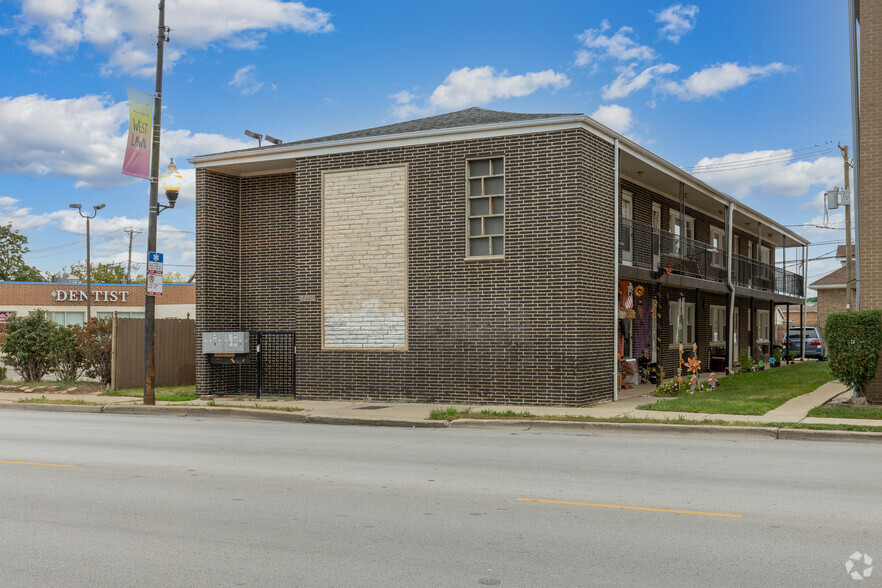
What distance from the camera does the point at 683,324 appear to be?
27062mm

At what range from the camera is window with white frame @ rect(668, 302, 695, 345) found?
87.8 feet

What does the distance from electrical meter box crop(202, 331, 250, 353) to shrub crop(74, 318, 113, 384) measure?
387 cm

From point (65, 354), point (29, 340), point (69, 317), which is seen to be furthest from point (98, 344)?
point (69, 317)

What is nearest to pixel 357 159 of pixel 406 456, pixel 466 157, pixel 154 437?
pixel 466 157

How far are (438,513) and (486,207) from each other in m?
11.4

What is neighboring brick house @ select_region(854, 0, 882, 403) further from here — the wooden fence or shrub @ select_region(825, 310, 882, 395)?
the wooden fence

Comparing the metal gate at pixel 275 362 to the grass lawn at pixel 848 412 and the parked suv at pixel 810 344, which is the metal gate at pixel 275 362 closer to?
the grass lawn at pixel 848 412

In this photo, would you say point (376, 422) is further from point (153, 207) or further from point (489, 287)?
point (153, 207)

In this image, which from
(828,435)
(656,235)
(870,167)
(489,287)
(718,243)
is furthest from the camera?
(718,243)

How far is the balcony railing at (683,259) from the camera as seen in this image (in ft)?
71.0

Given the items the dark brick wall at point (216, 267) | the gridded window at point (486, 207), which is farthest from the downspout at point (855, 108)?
the dark brick wall at point (216, 267)

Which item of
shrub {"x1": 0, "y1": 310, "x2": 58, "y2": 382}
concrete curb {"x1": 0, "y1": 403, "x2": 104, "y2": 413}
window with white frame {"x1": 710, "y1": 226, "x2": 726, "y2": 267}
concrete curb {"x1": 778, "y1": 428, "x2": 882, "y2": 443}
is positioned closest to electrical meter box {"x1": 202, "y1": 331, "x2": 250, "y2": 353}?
concrete curb {"x1": 0, "y1": 403, "x2": 104, "y2": 413}

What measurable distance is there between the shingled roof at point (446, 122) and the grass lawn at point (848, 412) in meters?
7.41

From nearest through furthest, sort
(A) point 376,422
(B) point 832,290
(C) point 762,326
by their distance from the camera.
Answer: (A) point 376,422 → (C) point 762,326 → (B) point 832,290
